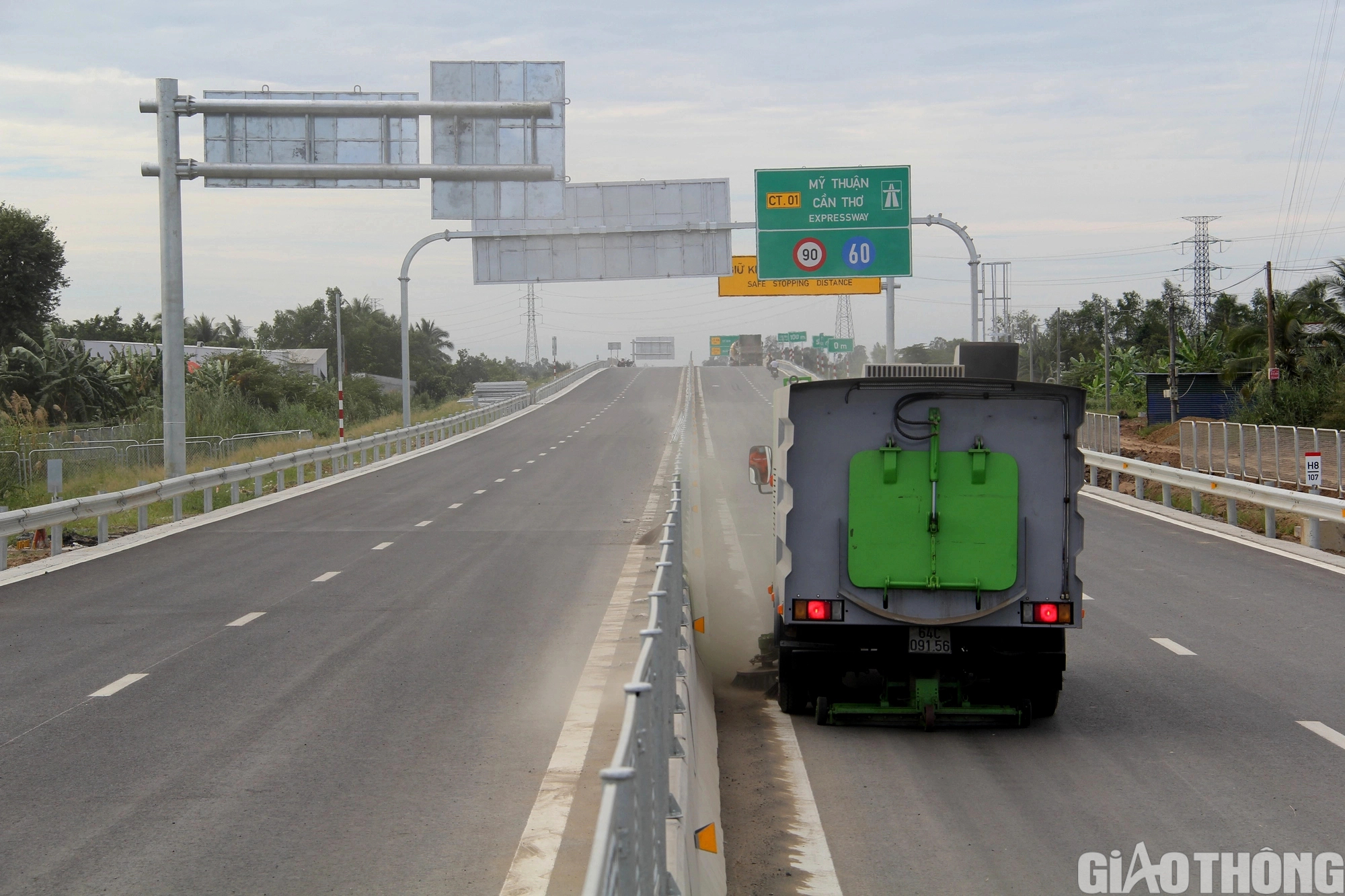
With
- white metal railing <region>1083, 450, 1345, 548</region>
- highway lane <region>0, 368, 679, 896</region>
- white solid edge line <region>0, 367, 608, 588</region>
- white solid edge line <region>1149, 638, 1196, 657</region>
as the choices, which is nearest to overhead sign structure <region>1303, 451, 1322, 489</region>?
white metal railing <region>1083, 450, 1345, 548</region>

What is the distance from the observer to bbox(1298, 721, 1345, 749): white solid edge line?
8.59 m

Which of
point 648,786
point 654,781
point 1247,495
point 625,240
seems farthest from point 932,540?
point 625,240

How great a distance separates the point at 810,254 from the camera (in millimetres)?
33781

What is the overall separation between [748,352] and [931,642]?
4859 inches

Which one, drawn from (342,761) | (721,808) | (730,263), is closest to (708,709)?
(721,808)

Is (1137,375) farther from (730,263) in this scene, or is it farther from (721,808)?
(721,808)

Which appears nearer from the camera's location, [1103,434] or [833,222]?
[833,222]

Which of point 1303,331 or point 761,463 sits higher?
point 1303,331

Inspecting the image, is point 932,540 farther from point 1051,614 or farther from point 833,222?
point 833,222

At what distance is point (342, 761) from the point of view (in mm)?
8062


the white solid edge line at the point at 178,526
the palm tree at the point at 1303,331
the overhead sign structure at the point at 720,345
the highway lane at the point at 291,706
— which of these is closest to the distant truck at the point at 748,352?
the overhead sign structure at the point at 720,345

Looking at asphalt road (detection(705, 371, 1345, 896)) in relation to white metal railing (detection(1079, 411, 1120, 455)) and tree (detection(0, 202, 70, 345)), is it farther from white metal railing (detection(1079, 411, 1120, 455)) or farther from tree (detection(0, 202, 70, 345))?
tree (detection(0, 202, 70, 345))

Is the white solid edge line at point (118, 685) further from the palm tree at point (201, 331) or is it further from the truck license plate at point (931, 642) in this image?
the palm tree at point (201, 331)

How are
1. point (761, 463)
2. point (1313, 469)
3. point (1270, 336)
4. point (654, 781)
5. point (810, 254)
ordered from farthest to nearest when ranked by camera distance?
point (1270, 336) < point (810, 254) < point (1313, 469) < point (761, 463) < point (654, 781)
